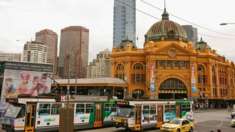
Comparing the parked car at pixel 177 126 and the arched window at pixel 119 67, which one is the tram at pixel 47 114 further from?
the arched window at pixel 119 67

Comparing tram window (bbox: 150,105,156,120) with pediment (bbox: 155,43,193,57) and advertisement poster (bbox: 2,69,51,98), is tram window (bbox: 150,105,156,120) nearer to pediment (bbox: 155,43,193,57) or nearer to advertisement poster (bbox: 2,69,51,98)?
advertisement poster (bbox: 2,69,51,98)

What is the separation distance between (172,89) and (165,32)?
54.3ft

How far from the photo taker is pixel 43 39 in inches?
4377

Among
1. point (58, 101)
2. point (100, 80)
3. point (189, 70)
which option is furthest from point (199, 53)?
point (58, 101)

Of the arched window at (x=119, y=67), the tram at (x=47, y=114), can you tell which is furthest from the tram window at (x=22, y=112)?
the arched window at (x=119, y=67)

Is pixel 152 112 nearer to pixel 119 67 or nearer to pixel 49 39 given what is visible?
pixel 119 67

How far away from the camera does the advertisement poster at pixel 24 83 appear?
37375 mm

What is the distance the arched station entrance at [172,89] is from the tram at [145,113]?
1398 inches

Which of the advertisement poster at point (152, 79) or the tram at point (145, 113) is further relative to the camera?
the advertisement poster at point (152, 79)

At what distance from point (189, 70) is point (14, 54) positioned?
70.6m

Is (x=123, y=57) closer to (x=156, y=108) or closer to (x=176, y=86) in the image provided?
(x=176, y=86)

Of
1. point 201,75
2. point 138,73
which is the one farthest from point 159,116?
point 201,75

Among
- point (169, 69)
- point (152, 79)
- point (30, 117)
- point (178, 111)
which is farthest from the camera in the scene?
point (169, 69)

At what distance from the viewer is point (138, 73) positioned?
231 feet
